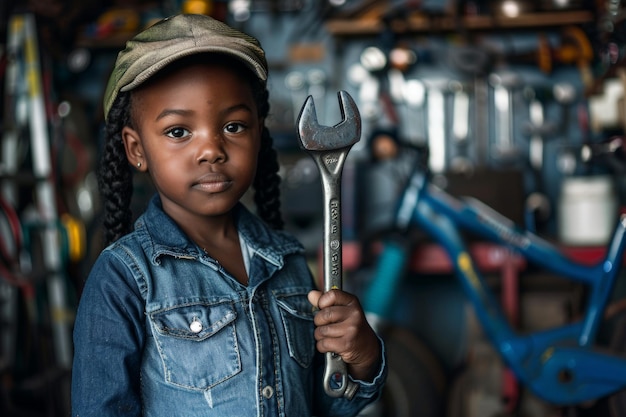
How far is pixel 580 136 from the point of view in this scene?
3.53 m

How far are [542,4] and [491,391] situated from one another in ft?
5.54

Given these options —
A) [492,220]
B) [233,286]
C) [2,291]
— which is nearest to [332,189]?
[233,286]

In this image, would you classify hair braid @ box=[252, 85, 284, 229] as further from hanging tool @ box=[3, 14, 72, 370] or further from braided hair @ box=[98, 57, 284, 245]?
hanging tool @ box=[3, 14, 72, 370]

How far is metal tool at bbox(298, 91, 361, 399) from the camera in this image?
42.1 inches

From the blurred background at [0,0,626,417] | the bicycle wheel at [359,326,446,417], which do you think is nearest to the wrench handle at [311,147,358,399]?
the blurred background at [0,0,626,417]

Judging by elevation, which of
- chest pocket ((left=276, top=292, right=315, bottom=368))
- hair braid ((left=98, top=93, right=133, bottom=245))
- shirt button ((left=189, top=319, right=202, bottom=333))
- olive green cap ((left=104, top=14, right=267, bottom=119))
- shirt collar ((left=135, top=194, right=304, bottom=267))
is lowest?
chest pocket ((left=276, top=292, right=315, bottom=368))

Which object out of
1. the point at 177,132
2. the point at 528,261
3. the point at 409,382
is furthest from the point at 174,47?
the point at 528,261

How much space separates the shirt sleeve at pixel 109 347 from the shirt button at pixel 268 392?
0.55 ft

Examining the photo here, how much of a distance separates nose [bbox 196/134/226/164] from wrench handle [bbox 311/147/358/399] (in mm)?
137

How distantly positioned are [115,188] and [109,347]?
31 cm

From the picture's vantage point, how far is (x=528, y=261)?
3031 mm

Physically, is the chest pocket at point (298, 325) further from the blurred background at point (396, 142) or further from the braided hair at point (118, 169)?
the blurred background at point (396, 142)

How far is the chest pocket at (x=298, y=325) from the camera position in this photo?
1134 mm

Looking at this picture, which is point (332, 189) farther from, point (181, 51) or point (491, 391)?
point (491, 391)
